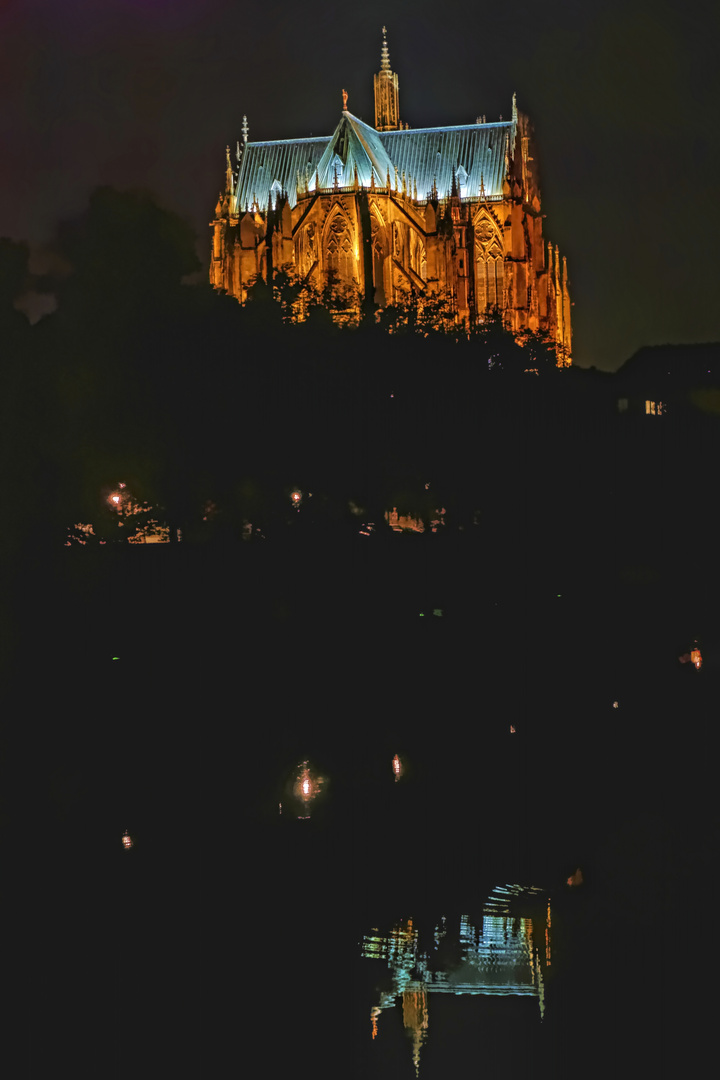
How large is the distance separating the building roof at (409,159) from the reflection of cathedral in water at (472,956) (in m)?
46.7

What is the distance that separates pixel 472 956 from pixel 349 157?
4616 cm

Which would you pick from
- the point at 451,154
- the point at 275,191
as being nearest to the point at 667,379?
the point at 451,154

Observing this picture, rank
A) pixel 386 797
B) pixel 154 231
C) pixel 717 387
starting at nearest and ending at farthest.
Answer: pixel 386 797 → pixel 154 231 → pixel 717 387

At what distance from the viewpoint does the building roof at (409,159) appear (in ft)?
230

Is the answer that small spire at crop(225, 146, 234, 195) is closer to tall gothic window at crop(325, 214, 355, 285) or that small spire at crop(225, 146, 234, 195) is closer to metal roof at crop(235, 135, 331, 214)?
metal roof at crop(235, 135, 331, 214)

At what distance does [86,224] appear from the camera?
37.2 meters

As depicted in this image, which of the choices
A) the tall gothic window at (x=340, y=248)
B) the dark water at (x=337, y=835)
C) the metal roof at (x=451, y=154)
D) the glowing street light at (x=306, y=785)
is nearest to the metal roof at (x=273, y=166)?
the metal roof at (x=451, y=154)

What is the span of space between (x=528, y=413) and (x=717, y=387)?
33938 millimetres

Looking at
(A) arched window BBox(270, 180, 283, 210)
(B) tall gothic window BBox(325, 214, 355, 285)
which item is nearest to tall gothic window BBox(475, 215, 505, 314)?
(B) tall gothic window BBox(325, 214, 355, 285)

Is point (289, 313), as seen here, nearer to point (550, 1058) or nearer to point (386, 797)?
point (386, 797)

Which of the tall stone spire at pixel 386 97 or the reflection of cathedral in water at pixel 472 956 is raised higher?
the tall stone spire at pixel 386 97

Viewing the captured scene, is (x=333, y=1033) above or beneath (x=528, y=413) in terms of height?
beneath

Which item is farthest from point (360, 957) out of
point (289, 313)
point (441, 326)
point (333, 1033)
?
point (441, 326)

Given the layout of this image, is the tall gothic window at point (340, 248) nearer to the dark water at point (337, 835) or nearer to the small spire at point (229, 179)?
the small spire at point (229, 179)
